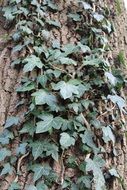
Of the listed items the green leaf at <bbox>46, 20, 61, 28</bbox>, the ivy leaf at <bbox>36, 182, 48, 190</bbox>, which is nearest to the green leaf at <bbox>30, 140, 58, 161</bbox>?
the ivy leaf at <bbox>36, 182, 48, 190</bbox>

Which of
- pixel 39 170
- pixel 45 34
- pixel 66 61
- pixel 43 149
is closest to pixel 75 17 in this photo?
pixel 45 34

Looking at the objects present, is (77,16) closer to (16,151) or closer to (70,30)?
(70,30)

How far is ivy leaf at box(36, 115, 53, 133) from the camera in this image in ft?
5.36

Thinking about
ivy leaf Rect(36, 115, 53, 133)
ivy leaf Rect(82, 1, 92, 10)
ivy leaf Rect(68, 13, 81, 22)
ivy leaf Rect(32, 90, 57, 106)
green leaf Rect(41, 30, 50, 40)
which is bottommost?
ivy leaf Rect(36, 115, 53, 133)

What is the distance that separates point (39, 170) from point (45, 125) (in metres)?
0.23

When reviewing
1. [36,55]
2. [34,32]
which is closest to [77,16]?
[34,32]

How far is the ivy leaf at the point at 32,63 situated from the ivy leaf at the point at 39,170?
21.5 inches

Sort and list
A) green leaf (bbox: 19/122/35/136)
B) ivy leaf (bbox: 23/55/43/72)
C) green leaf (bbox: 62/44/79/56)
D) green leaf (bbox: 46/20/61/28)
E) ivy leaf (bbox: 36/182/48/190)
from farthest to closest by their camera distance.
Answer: green leaf (bbox: 46/20/61/28) < green leaf (bbox: 62/44/79/56) < ivy leaf (bbox: 23/55/43/72) < green leaf (bbox: 19/122/35/136) < ivy leaf (bbox: 36/182/48/190)

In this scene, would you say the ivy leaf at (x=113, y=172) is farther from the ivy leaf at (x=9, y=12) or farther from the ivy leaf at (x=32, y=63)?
the ivy leaf at (x=9, y=12)

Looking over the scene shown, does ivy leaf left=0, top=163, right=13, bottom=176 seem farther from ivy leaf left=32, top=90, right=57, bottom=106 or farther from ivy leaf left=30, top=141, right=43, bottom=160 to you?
ivy leaf left=32, top=90, right=57, bottom=106

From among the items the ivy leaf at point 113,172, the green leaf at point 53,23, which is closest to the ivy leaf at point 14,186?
the ivy leaf at point 113,172

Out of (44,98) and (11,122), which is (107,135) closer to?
(44,98)

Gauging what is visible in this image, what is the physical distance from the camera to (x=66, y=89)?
1.73m

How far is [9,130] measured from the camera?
1.75 metres
